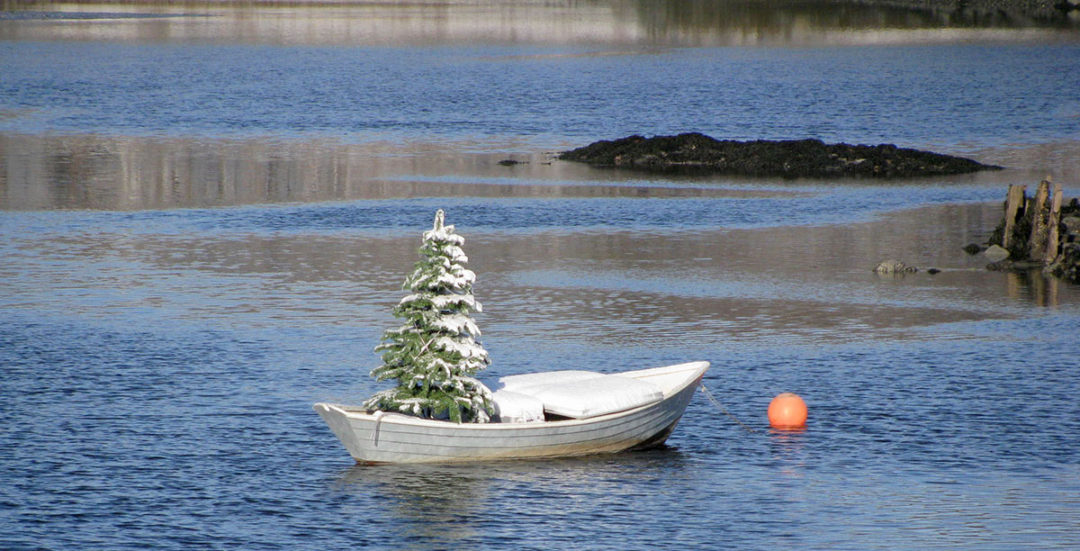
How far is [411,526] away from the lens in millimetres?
20469

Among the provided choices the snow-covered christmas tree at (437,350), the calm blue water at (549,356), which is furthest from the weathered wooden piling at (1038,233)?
the snow-covered christmas tree at (437,350)

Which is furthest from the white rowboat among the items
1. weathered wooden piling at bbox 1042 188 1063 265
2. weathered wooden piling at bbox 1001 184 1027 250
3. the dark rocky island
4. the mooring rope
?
the dark rocky island

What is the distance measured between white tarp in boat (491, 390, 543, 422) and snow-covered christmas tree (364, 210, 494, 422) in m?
0.28

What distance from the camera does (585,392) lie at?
2370 cm

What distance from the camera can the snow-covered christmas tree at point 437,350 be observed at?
2272 cm

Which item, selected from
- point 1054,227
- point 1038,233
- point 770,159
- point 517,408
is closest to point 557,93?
point 770,159

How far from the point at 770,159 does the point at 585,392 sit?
47.0 metres

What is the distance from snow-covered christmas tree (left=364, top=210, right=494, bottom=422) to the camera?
22719mm

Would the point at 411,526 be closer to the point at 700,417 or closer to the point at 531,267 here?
the point at 700,417

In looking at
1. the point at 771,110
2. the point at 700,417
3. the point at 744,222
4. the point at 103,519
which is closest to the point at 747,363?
the point at 700,417

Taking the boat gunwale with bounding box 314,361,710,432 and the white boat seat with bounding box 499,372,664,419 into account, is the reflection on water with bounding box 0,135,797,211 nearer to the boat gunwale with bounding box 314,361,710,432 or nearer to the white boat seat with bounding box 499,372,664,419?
the white boat seat with bounding box 499,372,664,419

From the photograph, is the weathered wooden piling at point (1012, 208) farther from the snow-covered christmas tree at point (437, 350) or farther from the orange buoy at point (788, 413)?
the snow-covered christmas tree at point (437, 350)

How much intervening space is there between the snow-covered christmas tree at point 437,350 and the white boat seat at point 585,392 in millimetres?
1099

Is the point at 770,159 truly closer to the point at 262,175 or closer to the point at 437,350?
the point at 262,175
